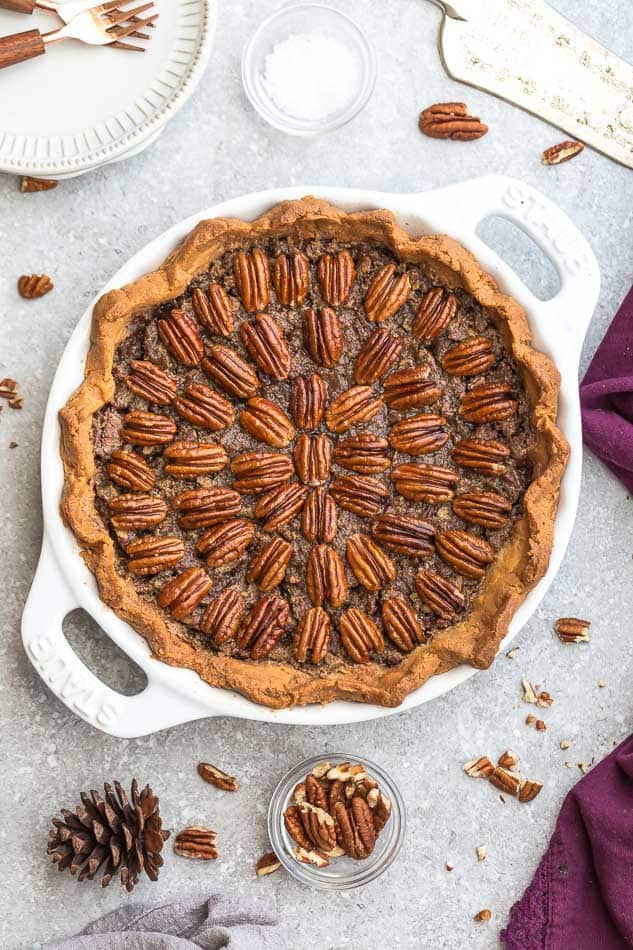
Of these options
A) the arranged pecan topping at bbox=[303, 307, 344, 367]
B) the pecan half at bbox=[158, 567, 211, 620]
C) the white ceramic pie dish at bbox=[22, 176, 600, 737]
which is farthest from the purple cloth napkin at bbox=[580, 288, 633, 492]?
the pecan half at bbox=[158, 567, 211, 620]

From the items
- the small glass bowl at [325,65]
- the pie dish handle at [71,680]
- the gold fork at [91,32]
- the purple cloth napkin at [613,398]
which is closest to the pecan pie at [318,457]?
the pie dish handle at [71,680]

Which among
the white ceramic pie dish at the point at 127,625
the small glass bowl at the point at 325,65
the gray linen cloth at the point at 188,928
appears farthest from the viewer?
the small glass bowl at the point at 325,65

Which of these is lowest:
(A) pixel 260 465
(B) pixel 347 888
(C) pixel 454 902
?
(C) pixel 454 902

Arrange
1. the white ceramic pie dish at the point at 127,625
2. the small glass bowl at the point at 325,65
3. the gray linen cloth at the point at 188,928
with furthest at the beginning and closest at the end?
the small glass bowl at the point at 325,65 < the gray linen cloth at the point at 188,928 < the white ceramic pie dish at the point at 127,625

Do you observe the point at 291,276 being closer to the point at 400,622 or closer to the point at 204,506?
the point at 204,506

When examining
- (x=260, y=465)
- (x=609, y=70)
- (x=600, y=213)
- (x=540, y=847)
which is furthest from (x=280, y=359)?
(x=540, y=847)

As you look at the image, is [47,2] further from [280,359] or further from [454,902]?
[454,902]

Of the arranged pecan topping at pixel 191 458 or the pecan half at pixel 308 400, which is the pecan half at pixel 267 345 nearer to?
the pecan half at pixel 308 400
